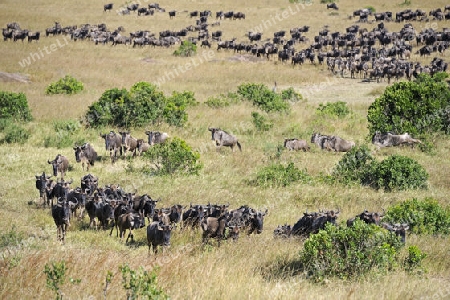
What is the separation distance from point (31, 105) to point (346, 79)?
83.0ft

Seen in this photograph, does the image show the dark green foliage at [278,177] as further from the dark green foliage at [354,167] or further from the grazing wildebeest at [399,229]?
the grazing wildebeest at [399,229]

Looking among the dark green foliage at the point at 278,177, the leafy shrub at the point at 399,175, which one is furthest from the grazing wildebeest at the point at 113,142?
the leafy shrub at the point at 399,175

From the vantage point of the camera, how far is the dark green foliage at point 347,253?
9.03 metres

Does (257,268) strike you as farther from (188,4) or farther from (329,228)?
(188,4)

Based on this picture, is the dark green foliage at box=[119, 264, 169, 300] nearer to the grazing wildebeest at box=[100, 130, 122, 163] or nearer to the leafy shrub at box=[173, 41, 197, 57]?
the grazing wildebeest at box=[100, 130, 122, 163]

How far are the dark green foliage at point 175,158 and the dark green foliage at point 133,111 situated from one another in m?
7.12

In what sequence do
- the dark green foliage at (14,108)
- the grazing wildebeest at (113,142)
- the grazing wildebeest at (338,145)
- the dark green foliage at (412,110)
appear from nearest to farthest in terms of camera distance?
the grazing wildebeest at (113,142)
the grazing wildebeest at (338,145)
the dark green foliage at (412,110)
the dark green foliage at (14,108)

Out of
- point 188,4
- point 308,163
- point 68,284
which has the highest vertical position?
point 188,4

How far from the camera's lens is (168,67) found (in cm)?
4325

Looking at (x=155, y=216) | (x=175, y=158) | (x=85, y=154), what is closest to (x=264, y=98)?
(x=175, y=158)

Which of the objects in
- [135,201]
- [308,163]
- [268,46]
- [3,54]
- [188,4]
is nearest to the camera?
[135,201]

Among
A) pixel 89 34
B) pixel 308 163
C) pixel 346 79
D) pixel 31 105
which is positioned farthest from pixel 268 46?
pixel 308 163

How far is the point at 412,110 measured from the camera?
2398 cm

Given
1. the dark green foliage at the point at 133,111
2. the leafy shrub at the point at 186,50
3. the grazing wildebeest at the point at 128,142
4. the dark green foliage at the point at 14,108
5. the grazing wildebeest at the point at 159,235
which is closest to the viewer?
the grazing wildebeest at the point at 159,235
